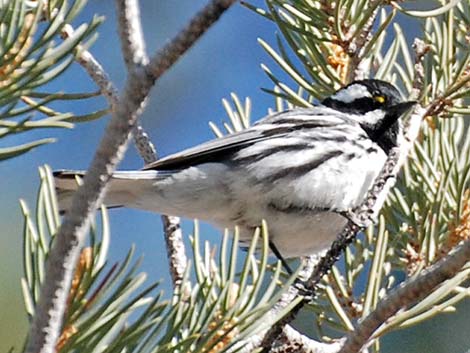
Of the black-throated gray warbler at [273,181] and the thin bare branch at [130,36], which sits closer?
the thin bare branch at [130,36]

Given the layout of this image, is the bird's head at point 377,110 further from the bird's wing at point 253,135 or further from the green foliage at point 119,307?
the green foliage at point 119,307

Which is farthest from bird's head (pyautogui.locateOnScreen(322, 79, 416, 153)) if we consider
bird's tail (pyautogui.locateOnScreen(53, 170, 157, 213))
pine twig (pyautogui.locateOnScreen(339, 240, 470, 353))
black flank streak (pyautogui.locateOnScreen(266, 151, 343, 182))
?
pine twig (pyautogui.locateOnScreen(339, 240, 470, 353))

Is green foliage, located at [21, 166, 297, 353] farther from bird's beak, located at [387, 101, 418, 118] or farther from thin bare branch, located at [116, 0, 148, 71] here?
bird's beak, located at [387, 101, 418, 118]

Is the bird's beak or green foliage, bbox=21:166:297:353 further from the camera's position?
the bird's beak

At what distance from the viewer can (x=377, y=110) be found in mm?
2184

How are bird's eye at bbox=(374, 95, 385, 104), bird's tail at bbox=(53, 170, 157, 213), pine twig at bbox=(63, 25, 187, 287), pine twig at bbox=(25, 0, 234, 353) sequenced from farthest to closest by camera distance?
bird's eye at bbox=(374, 95, 385, 104) → bird's tail at bbox=(53, 170, 157, 213) → pine twig at bbox=(63, 25, 187, 287) → pine twig at bbox=(25, 0, 234, 353)

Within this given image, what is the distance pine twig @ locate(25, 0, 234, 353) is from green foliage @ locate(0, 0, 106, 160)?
0.48 ft

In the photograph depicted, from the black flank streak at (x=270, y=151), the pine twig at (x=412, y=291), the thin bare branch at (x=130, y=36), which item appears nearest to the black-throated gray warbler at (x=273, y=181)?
the black flank streak at (x=270, y=151)

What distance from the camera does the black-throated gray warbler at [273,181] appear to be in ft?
6.13

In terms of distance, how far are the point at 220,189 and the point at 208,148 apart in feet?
0.30

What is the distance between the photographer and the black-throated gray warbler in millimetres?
1868

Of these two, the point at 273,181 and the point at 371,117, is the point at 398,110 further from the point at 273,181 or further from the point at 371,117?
the point at 273,181

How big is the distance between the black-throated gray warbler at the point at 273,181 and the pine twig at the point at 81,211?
46.3 inches

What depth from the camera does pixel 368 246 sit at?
139cm
